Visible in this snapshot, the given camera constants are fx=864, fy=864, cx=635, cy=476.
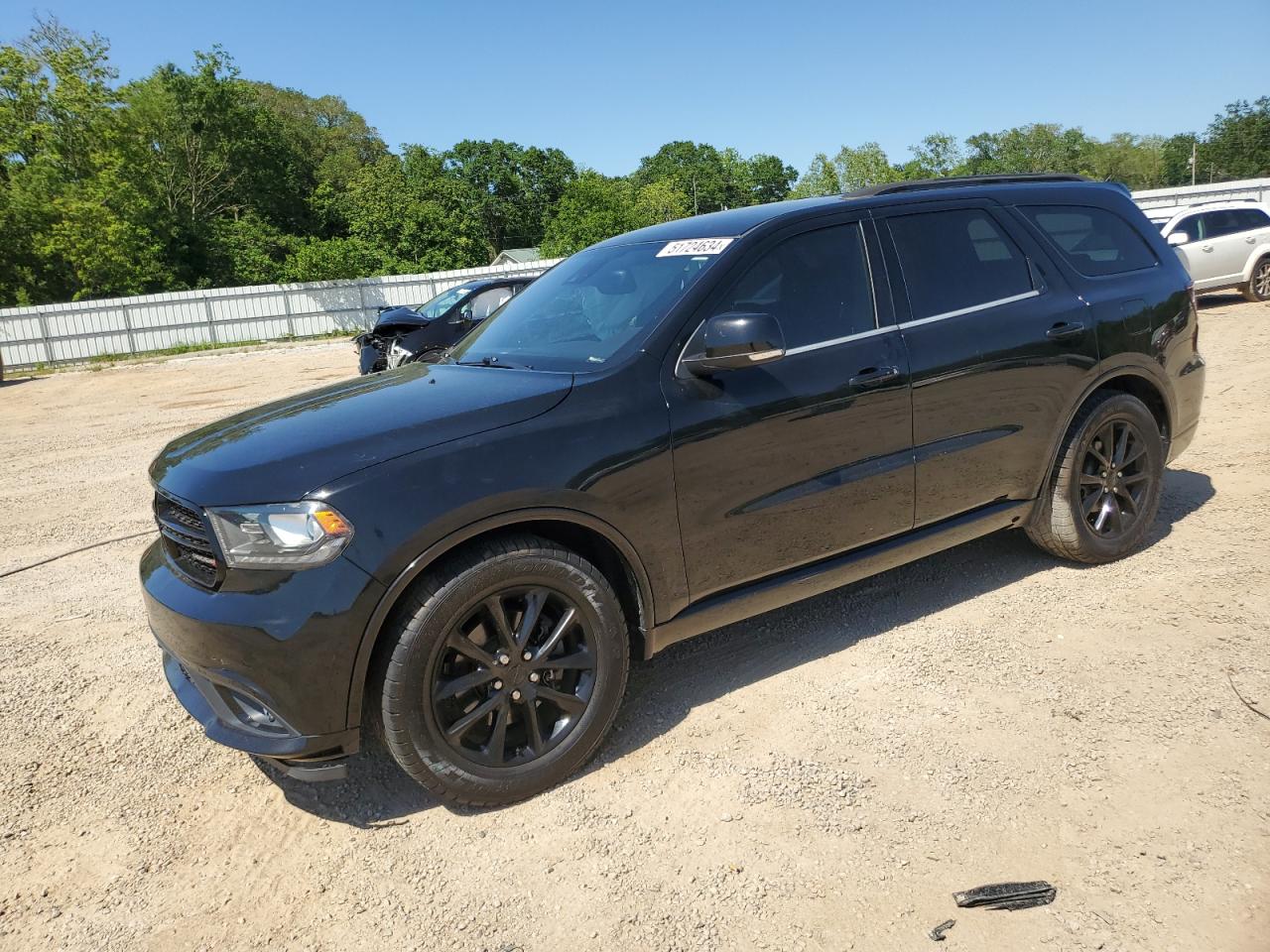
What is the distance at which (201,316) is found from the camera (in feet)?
102

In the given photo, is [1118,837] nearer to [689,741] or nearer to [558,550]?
[689,741]

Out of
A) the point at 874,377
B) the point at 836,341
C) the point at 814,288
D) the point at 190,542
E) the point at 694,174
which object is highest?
the point at 694,174

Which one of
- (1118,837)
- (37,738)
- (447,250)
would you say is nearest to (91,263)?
(447,250)

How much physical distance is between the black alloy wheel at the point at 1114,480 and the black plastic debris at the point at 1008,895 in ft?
7.96

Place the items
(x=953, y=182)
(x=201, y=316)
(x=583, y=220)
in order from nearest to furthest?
(x=953, y=182), (x=201, y=316), (x=583, y=220)

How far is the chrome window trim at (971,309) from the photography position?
3641mm

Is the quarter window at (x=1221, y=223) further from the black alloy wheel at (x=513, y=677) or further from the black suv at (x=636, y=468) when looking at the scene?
the black alloy wheel at (x=513, y=677)

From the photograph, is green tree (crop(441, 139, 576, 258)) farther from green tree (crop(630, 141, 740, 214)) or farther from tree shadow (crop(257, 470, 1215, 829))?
tree shadow (crop(257, 470, 1215, 829))

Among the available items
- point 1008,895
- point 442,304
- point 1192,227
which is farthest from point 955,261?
point 1192,227

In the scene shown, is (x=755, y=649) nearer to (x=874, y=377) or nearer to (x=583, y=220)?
(x=874, y=377)

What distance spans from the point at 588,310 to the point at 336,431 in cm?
123

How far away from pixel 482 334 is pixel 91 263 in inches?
1524

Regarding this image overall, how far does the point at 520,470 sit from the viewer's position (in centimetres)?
273

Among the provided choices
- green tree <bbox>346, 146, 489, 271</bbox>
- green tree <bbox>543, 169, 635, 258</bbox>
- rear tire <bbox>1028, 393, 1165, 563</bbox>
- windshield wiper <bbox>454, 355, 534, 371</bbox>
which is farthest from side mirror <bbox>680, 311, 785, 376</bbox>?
green tree <bbox>346, 146, 489, 271</bbox>
